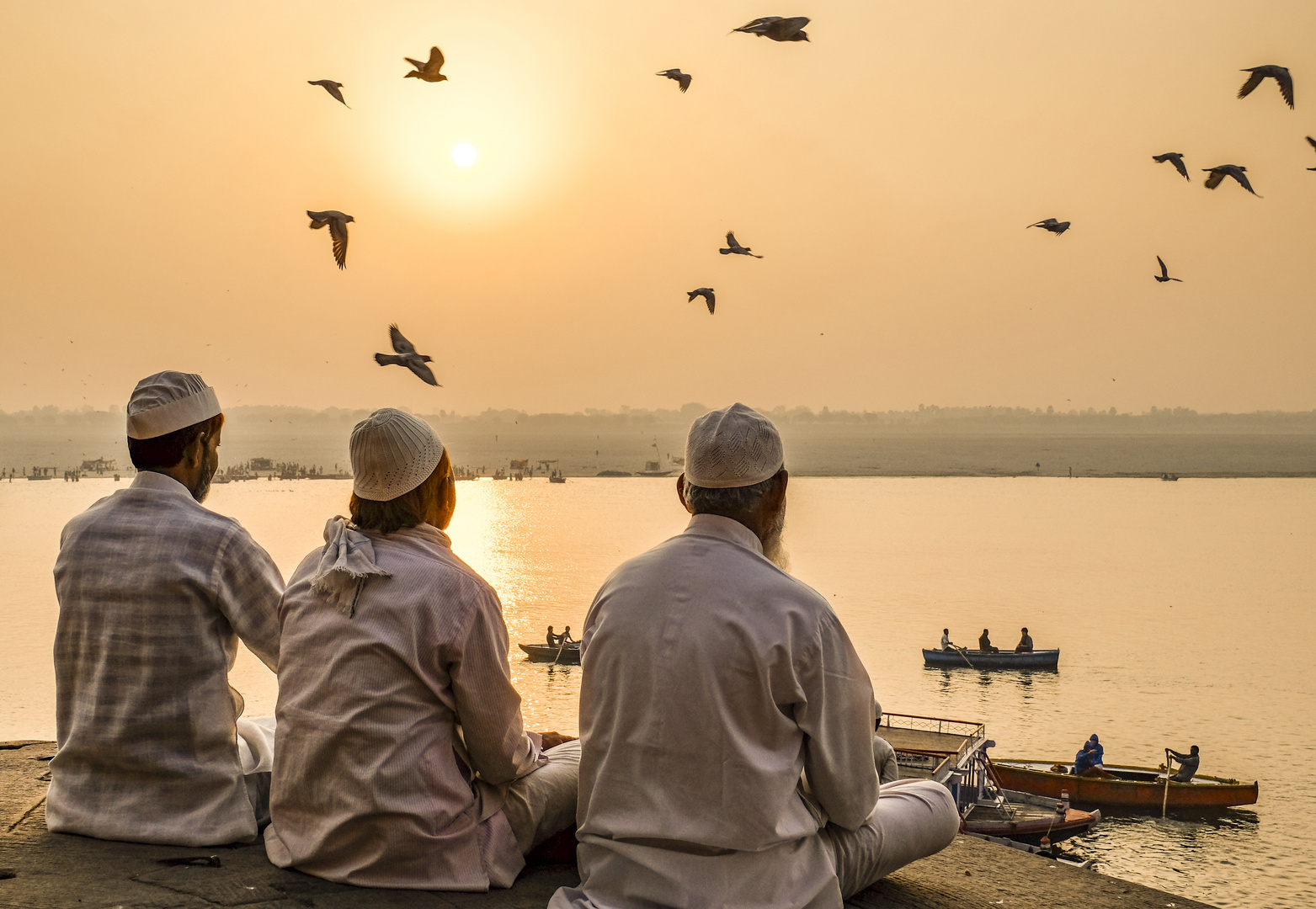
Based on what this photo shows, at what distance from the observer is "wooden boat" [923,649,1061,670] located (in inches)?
1678

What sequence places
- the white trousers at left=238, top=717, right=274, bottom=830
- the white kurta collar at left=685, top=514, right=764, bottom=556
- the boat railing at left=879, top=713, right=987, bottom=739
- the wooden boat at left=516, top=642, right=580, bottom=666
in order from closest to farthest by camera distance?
the white kurta collar at left=685, top=514, right=764, bottom=556 → the white trousers at left=238, top=717, right=274, bottom=830 → the boat railing at left=879, top=713, right=987, bottom=739 → the wooden boat at left=516, top=642, right=580, bottom=666

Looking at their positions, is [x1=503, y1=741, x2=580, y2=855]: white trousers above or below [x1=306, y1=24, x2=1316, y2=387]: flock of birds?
below

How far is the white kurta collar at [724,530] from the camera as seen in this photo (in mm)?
2516

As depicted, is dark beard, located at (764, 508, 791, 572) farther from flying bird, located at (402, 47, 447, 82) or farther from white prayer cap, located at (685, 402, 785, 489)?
flying bird, located at (402, 47, 447, 82)

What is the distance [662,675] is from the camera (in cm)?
241

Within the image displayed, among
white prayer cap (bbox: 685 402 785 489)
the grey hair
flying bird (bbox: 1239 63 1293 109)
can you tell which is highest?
Answer: flying bird (bbox: 1239 63 1293 109)

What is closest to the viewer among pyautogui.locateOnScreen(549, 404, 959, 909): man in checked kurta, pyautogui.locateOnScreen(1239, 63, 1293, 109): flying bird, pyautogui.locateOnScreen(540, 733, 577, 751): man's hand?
pyautogui.locateOnScreen(549, 404, 959, 909): man in checked kurta

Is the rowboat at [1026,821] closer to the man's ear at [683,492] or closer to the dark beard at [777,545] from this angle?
the dark beard at [777,545]

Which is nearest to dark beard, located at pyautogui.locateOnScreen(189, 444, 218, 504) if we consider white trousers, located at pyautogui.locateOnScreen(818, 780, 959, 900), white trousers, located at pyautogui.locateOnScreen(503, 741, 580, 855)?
white trousers, located at pyautogui.locateOnScreen(503, 741, 580, 855)

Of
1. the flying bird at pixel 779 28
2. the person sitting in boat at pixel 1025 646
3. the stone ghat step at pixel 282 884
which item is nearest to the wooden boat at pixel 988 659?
the person sitting in boat at pixel 1025 646

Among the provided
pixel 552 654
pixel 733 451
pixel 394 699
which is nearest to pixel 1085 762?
pixel 552 654

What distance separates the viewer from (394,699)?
2604 millimetres

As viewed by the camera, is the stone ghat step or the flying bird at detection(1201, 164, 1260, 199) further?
the flying bird at detection(1201, 164, 1260, 199)

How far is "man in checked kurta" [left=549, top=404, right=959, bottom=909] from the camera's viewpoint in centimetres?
238
